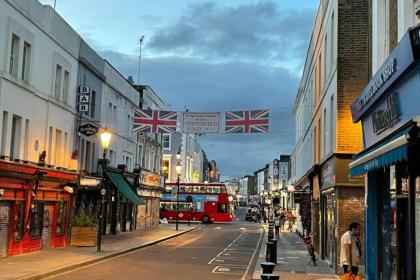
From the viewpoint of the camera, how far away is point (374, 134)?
14297 mm

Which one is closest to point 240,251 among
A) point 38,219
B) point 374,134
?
point 38,219

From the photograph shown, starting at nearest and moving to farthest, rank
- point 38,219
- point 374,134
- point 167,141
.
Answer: point 374,134 → point 38,219 → point 167,141

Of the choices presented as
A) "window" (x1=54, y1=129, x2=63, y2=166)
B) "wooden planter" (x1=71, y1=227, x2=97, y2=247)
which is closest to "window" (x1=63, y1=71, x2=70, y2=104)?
"window" (x1=54, y1=129, x2=63, y2=166)

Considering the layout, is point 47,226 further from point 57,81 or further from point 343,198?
point 343,198

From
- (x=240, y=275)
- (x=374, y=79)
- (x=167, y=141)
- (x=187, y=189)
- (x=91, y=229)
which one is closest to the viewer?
(x=374, y=79)

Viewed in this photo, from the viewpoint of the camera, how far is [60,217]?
91.0 ft

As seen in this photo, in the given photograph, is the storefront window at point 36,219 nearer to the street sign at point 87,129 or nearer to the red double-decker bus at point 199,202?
the street sign at point 87,129

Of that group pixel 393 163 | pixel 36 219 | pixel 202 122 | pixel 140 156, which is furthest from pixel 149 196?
pixel 393 163

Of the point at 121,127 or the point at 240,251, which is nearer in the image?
the point at 240,251

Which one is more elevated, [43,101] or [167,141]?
[167,141]

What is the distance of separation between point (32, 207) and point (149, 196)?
2634 cm

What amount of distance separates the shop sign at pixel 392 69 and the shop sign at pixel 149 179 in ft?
106

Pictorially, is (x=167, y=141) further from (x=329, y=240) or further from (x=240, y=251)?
(x=329, y=240)

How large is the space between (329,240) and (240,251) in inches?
336
